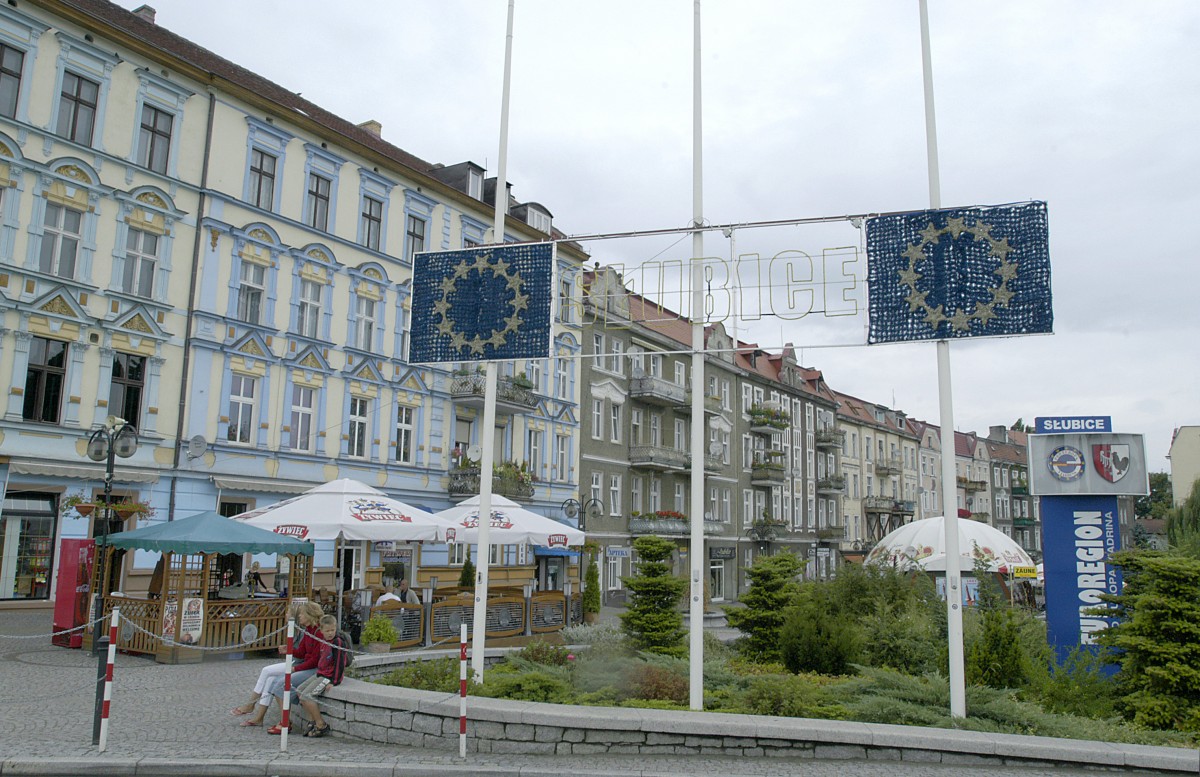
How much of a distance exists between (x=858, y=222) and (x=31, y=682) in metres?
12.6

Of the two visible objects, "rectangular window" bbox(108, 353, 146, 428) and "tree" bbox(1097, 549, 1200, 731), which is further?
"rectangular window" bbox(108, 353, 146, 428)

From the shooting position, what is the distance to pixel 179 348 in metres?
24.0

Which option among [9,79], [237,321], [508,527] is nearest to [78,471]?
[237,321]

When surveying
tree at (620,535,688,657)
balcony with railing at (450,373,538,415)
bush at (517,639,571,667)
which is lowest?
bush at (517,639,571,667)

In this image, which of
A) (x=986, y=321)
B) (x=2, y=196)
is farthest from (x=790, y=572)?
(x=2, y=196)

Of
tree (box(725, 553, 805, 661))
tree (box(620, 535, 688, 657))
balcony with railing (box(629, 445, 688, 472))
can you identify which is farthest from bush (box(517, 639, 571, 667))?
balcony with railing (box(629, 445, 688, 472))

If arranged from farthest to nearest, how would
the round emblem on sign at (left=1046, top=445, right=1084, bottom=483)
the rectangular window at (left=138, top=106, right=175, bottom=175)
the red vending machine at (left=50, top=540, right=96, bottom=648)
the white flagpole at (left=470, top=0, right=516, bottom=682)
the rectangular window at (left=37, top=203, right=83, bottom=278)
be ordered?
1. the rectangular window at (left=138, top=106, right=175, bottom=175)
2. the rectangular window at (left=37, top=203, right=83, bottom=278)
3. the red vending machine at (left=50, top=540, right=96, bottom=648)
4. the round emblem on sign at (left=1046, top=445, right=1084, bottom=483)
5. the white flagpole at (left=470, top=0, right=516, bottom=682)

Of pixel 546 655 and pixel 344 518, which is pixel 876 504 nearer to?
pixel 344 518

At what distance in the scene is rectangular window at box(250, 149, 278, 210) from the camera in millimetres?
26500

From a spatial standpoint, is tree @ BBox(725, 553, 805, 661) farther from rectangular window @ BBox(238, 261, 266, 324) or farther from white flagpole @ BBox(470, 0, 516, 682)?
rectangular window @ BBox(238, 261, 266, 324)

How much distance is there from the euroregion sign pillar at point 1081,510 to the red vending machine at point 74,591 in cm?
1579

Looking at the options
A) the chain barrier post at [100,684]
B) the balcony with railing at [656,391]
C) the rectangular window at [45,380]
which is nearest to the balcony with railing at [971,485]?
the balcony with railing at [656,391]

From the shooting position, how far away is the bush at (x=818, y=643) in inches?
507

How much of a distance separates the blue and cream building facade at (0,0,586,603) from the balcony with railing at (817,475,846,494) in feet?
116
